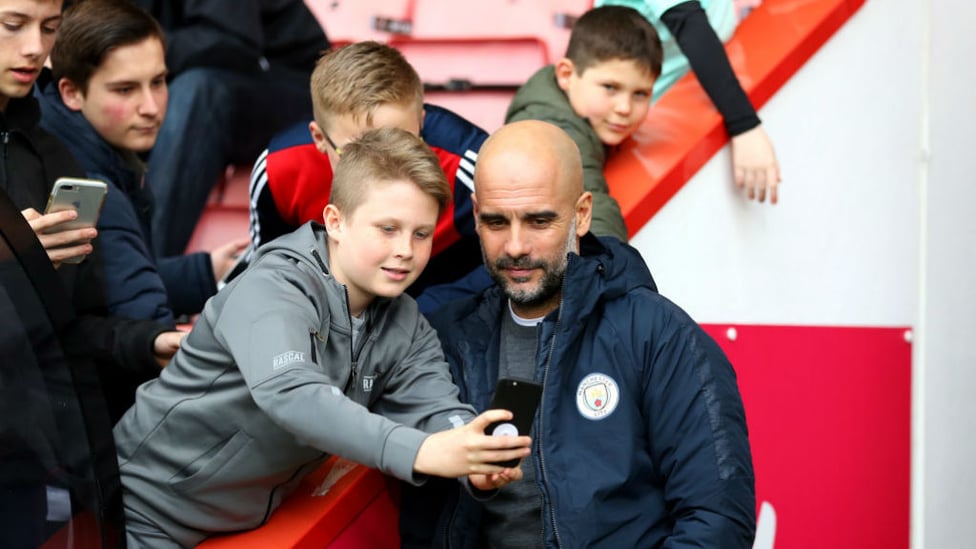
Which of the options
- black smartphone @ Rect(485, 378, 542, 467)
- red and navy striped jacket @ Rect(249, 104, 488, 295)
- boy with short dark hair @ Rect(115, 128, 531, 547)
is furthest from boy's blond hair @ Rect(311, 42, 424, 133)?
black smartphone @ Rect(485, 378, 542, 467)

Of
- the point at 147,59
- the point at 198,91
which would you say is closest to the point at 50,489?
the point at 147,59

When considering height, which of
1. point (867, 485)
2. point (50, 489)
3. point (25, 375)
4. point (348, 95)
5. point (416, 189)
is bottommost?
point (867, 485)

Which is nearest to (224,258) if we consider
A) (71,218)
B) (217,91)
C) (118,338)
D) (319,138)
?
(217,91)

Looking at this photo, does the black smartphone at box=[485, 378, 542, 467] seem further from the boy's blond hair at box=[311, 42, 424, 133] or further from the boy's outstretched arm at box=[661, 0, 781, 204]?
the boy's outstretched arm at box=[661, 0, 781, 204]

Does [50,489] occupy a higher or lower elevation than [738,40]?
lower

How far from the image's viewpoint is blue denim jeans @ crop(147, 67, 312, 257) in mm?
4305

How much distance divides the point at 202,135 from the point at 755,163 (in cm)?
170

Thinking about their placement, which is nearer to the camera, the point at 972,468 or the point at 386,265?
the point at 386,265

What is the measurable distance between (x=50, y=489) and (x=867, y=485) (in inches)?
108

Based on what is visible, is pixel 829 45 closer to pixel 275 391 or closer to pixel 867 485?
pixel 867 485

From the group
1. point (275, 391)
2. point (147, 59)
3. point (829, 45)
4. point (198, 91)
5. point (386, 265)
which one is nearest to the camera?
point (275, 391)

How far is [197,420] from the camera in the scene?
251 centimetres

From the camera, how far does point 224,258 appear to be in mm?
3945

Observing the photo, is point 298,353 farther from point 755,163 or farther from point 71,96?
point 755,163
